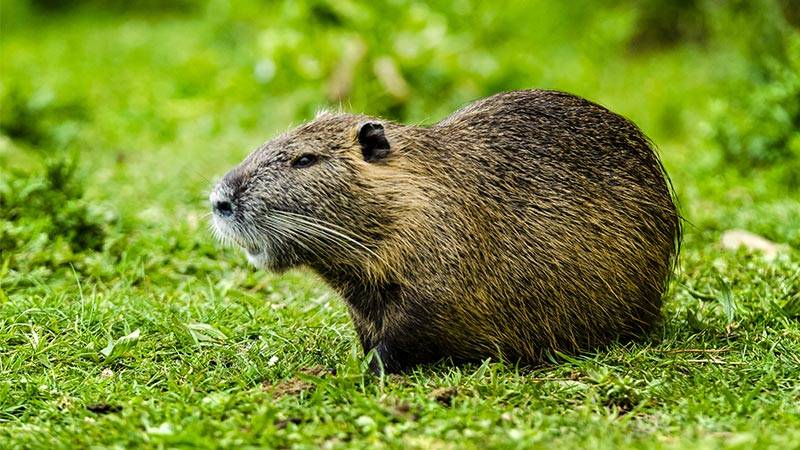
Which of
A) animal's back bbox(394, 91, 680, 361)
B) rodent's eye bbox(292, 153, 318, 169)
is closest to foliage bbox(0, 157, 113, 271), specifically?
rodent's eye bbox(292, 153, 318, 169)

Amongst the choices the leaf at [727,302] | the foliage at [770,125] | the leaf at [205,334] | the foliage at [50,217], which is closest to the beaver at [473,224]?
the leaf at [727,302]

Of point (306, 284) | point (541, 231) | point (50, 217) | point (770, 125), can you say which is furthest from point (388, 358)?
point (770, 125)

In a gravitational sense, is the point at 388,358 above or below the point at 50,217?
below

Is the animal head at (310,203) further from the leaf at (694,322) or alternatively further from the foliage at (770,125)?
the foliage at (770,125)

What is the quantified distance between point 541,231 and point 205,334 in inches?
57.0

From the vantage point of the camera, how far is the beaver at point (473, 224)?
3889mm

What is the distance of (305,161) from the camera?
4004 mm

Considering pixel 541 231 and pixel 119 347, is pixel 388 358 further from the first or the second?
pixel 119 347

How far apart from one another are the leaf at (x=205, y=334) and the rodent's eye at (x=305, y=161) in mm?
812

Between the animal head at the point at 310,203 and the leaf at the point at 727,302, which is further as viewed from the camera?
the leaf at the point at 727,302

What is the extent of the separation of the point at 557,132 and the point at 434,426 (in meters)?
1.54

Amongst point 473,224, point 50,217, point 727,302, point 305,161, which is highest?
point 305,161

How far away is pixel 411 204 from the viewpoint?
3.93 meters

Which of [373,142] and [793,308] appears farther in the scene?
[793,308]
